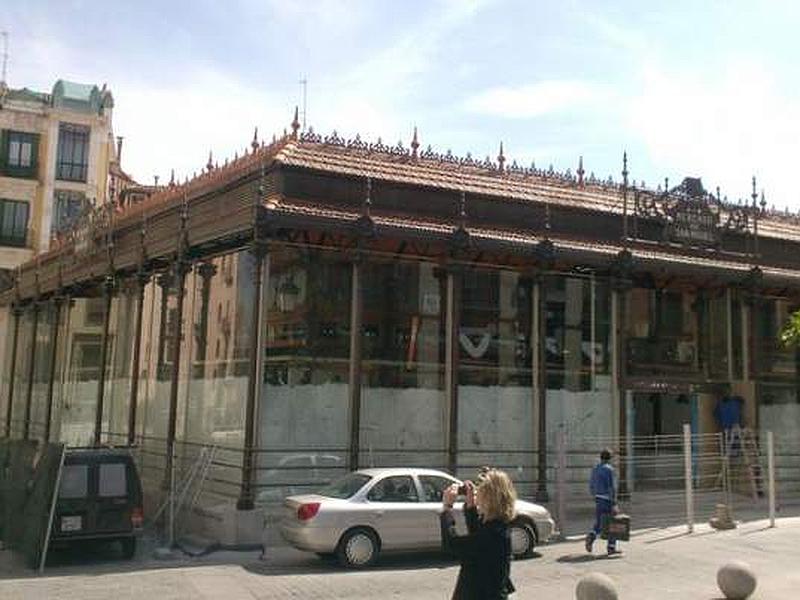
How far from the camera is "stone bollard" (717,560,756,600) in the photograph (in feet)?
34.7

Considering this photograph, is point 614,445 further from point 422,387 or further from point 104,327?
point 104,327

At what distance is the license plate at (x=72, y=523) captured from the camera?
13.8 meters

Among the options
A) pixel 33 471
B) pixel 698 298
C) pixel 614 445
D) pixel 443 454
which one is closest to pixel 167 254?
pixel 33 471

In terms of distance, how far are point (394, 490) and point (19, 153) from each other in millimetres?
43387

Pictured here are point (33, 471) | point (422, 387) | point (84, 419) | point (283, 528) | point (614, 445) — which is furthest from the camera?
point (84, 419)

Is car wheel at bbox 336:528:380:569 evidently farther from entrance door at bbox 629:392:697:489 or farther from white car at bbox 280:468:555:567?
entrance door at bbox 629:392:697:489

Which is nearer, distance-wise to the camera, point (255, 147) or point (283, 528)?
point (283, 528)

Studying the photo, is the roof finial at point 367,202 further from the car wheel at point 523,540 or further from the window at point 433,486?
the car wheel at point 523,540

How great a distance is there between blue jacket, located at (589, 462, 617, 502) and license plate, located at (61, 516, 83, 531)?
8109mm

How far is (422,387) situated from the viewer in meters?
18.2

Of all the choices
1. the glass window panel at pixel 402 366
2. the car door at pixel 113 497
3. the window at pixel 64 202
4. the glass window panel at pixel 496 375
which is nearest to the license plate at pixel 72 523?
the car door at pixel 113 497

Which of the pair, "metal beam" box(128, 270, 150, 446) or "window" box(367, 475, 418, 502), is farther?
"metal beam" box(128, 270, 150, 446)

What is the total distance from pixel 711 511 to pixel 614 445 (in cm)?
240

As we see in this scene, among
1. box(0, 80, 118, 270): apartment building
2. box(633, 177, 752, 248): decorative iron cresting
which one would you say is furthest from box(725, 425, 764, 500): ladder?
box(0, 80, 118, 270): apartment building
